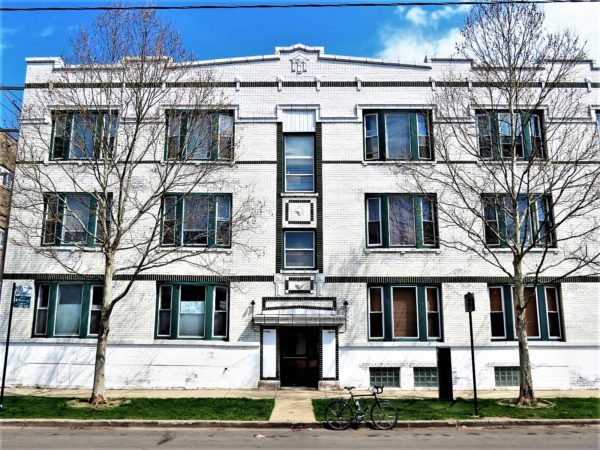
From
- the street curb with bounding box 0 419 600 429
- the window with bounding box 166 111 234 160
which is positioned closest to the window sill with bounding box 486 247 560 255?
the street curb with bounding box 0 419 600 429

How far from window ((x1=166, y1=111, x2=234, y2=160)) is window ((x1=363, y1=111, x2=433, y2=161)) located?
211 inches

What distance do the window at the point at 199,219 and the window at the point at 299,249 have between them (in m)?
2.17

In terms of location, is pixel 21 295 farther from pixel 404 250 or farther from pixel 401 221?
pixel 401 221

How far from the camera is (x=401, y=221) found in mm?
18500

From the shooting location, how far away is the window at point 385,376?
56.6 feet

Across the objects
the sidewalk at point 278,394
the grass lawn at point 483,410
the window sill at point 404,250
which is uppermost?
the window sill at point 404,250

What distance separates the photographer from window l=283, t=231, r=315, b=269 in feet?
59.6

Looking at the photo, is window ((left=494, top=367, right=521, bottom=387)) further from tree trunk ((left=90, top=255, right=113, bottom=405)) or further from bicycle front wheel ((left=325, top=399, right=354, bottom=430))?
tree trunk ((left=90, top=255, right=113, bottom=405))

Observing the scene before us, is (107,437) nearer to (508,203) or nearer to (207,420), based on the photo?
(207,420)

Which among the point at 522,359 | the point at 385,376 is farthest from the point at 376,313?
the point at 522,359

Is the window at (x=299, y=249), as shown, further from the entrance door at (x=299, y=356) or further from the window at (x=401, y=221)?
the entrance door at (x=299, y=356)

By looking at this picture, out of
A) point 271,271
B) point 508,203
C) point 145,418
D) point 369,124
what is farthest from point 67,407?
point 508,203

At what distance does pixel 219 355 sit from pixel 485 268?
10041mm

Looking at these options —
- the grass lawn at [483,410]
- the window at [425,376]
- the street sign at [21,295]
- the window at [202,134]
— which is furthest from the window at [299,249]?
the street sign at [21,295]
